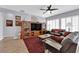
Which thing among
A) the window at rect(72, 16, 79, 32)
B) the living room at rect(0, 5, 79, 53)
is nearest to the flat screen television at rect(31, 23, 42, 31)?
the living room at rect(0, 5, 79, 53)

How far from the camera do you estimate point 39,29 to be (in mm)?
1979

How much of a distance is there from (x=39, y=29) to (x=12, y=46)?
0.64 m

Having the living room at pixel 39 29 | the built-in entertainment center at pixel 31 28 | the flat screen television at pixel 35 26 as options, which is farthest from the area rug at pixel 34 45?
the flat screen television at pixel 35 26

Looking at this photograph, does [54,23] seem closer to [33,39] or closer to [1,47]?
[33,39]

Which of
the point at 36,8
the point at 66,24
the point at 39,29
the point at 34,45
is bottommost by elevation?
the point at 34,45

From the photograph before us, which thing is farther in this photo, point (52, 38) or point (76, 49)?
point (52, 38)

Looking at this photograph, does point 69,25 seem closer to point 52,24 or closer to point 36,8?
point 52,24

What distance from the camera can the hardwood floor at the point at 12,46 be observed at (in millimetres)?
1856

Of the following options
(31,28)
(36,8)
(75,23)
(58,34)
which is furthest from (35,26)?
(75,23)

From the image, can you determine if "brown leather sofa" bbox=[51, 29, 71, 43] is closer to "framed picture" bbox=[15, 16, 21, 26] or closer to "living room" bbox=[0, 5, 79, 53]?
"living room" bbox=[0, 5, 79, 53]

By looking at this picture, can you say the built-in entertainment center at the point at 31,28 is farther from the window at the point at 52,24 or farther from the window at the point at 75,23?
the window at the point at 75,23
